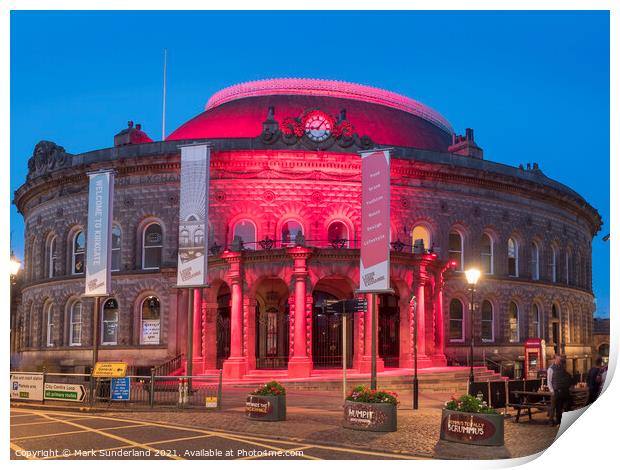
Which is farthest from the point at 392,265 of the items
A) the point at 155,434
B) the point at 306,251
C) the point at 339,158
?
the point at 155,434

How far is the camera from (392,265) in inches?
1437

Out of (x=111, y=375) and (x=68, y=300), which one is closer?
(x=111, y=375)

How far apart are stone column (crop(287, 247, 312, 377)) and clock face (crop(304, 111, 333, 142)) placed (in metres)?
7.89

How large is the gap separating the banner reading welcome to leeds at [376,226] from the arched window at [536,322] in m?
26.3

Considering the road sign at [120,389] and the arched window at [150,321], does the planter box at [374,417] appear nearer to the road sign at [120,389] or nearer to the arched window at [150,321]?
the road sign at [120,389]

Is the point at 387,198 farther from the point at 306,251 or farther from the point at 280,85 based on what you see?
the point at 280,85

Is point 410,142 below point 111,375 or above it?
above

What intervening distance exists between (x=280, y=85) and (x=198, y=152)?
21416 millimetres

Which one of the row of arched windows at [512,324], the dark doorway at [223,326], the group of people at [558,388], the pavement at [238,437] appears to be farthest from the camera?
the row of arched windows at [512,324]

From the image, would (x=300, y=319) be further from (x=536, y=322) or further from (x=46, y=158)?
(x=46, y=158)

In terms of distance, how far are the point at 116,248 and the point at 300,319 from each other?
13595mm

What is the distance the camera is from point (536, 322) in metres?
49.1

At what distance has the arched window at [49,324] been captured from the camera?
46469 millimetres

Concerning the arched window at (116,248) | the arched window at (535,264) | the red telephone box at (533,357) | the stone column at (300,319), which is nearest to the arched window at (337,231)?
the stone column at (300,319)
